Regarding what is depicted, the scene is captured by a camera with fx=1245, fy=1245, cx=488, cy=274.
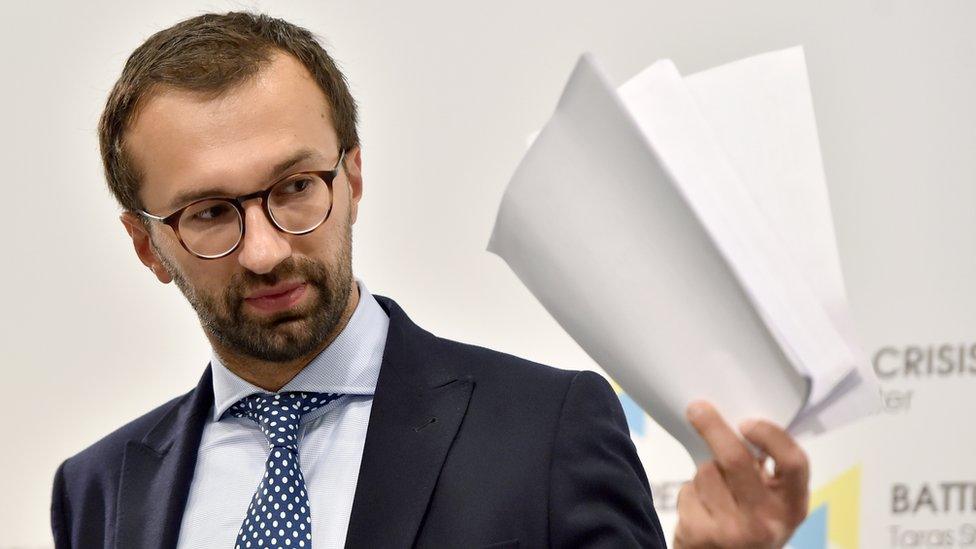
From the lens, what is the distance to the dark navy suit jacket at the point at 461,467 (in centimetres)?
148

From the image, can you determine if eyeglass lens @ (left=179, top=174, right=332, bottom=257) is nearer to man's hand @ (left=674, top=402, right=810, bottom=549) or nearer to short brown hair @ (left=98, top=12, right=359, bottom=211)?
short brown hair @ (left=98, top=12, right=359, bottom=211)

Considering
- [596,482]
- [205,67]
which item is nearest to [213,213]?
[205,67]

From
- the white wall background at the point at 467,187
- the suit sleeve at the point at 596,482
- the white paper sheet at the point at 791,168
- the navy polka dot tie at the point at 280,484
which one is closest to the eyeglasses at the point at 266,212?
the navy polka dot tie at the point at 280,484

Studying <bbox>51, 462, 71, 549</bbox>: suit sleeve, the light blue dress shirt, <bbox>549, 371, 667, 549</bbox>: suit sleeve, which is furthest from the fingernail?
<bbox>51, 462, 71, 549</bbox>: suit sleeve

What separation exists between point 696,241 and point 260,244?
703 mm

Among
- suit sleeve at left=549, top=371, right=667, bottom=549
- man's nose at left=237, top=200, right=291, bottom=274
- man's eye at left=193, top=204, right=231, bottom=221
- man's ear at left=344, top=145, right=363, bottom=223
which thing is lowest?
suit sleeve at left=549, top=371, right=667, bottom=549

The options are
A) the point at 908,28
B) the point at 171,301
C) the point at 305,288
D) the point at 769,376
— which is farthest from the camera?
the point at 171,301

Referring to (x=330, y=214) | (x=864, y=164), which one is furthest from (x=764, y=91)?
(x=864, y=164)

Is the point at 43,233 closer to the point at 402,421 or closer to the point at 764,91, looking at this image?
the point at 402,421

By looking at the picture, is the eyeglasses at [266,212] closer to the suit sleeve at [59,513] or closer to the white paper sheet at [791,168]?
the suit sleeve at [59,513]

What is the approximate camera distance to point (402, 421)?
5.29 feet

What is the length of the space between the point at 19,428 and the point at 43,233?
1.66 ft

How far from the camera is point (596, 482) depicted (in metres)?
1.48

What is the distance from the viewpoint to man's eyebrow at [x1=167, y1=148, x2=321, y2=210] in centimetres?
160
